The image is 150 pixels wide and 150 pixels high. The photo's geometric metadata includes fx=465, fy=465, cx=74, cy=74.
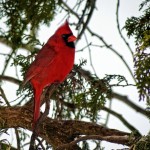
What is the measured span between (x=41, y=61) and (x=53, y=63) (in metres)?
0.05

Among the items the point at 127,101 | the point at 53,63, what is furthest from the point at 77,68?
the point at 127,101

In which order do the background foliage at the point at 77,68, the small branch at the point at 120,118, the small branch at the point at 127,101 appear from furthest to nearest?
the small branch at the point at 127,101
the small branch at the point at 120,118
the background foliage at the point at 77,68

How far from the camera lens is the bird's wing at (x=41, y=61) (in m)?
1.97

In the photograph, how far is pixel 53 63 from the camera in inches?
78.0

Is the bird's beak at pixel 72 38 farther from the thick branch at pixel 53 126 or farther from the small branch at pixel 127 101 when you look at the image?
the small branch at pixel 127 101

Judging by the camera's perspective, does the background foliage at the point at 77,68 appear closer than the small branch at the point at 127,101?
Yes

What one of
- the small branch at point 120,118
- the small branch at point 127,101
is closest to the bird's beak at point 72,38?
→ the small branch at point 120,118

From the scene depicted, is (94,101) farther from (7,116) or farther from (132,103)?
(132,103)

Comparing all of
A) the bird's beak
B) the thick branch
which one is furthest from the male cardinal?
the thick branch

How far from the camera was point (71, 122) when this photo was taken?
1874mm

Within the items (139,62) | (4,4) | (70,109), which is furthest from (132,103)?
(139,62)

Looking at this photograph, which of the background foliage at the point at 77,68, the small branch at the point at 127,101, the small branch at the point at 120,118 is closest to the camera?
the background foliage at the point at 77,68

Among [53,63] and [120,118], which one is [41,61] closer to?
[53,63]

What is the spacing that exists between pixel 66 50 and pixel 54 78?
0.13 meters
